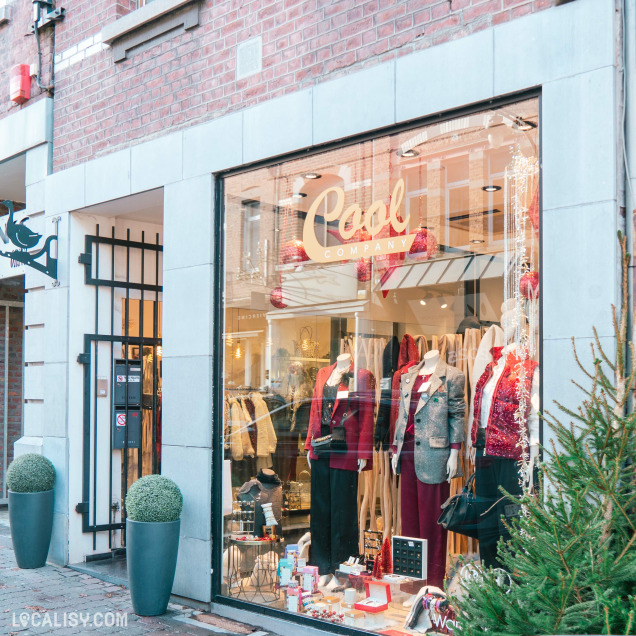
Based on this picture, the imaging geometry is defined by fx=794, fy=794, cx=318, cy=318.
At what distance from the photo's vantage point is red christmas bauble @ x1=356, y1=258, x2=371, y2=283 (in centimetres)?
571

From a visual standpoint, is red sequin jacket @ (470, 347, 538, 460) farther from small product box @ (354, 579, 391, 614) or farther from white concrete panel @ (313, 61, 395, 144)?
white concrete panel @ (313, 61, 395, 144)

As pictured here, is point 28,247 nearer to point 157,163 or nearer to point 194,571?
point 157,163

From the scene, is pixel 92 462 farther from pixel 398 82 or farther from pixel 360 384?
pixel 398 82

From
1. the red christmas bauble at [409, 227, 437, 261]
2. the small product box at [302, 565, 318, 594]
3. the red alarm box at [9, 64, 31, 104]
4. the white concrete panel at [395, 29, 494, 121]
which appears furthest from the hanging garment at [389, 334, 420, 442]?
the red alarm box at [9, 64, 31, 104]

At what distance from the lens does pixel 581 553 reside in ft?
10.4

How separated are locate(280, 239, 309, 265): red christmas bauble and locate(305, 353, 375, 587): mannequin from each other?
0.82m

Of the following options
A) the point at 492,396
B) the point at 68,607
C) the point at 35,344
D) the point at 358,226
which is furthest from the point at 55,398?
the point at 492,396

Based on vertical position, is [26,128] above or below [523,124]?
above

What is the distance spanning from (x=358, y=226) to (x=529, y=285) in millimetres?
1444

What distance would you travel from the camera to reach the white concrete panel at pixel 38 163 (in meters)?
8.31

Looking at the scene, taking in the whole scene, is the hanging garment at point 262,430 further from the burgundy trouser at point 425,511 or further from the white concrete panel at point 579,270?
the white concrete panel at point 579,270

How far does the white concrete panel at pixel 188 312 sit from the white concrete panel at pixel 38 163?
8.27ft

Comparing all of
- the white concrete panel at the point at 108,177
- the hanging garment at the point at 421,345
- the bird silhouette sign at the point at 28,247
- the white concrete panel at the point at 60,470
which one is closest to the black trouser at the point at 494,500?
the hanging garment at the point at 421,345

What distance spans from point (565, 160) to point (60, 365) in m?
5.41
